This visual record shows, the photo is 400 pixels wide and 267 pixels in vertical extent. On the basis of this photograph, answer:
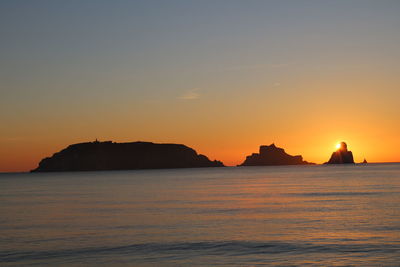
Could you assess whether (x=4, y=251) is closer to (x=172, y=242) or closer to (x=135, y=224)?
(x=172, y=242)

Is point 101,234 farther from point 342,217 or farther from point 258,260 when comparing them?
point 342,217

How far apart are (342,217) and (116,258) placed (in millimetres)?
28545

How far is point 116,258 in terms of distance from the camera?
3394 centimetres

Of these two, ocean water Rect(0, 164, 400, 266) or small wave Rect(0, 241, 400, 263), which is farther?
small wave Rect(0, 241, 400, 263)

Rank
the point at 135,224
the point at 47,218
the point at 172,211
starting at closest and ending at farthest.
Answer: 1. the point at 135,224
2. the point at 47,218
3. the point at 172,211

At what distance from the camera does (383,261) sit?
103 feet

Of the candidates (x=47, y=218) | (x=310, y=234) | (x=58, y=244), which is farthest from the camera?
(x=47, y=218)

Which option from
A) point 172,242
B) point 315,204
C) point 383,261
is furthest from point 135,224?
point 315,204

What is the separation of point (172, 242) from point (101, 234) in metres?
7.72

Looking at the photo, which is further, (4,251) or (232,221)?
(232,221)

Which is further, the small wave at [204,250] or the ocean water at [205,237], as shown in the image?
the small wave at [204,250]

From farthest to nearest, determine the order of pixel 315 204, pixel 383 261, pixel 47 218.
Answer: pixel 315 204 → pixel 47 218 → pixel 383 261

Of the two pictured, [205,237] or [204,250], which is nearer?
[204,250]

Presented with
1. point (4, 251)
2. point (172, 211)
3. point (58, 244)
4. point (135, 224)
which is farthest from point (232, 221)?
point (4, 251)
